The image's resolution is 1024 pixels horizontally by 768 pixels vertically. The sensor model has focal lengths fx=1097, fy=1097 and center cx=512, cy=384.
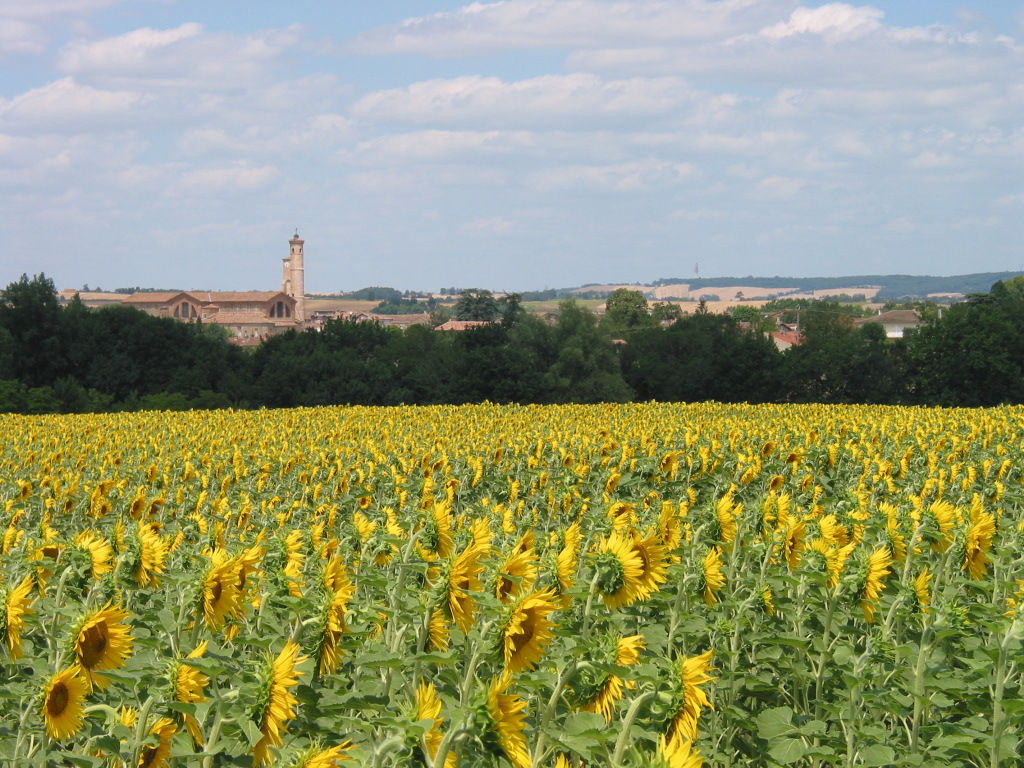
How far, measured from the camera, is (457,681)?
A: 3.40 meters

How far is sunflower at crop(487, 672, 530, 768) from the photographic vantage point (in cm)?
258

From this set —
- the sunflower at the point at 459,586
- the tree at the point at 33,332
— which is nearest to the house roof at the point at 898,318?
the tree at the point at 33,332

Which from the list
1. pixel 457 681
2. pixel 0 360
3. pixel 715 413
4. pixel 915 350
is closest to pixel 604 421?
pixel 715 413

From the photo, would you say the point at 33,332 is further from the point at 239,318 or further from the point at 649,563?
the point at 239,318

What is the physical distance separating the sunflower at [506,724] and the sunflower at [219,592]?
135cm

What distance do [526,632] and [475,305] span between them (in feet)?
425

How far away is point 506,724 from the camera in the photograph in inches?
103

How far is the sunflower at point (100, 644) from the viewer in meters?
3.20

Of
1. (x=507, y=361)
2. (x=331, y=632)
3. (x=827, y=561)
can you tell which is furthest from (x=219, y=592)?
(x=507, y=361)

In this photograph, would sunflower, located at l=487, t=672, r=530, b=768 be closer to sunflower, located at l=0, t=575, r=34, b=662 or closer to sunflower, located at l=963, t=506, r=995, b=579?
sunflower, located at l=0, t=575, r=34, b=662

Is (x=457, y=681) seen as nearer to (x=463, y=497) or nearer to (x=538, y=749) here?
(x=538, y=749)

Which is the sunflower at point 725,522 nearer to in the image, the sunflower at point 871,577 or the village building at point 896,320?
the sunflower at point 871,577

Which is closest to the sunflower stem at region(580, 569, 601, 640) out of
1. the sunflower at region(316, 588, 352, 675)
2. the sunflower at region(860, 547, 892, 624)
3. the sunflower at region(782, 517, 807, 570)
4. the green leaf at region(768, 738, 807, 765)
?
the sunflower at region(316, 588, 352, 675)

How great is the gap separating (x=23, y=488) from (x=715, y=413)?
20.8 m
